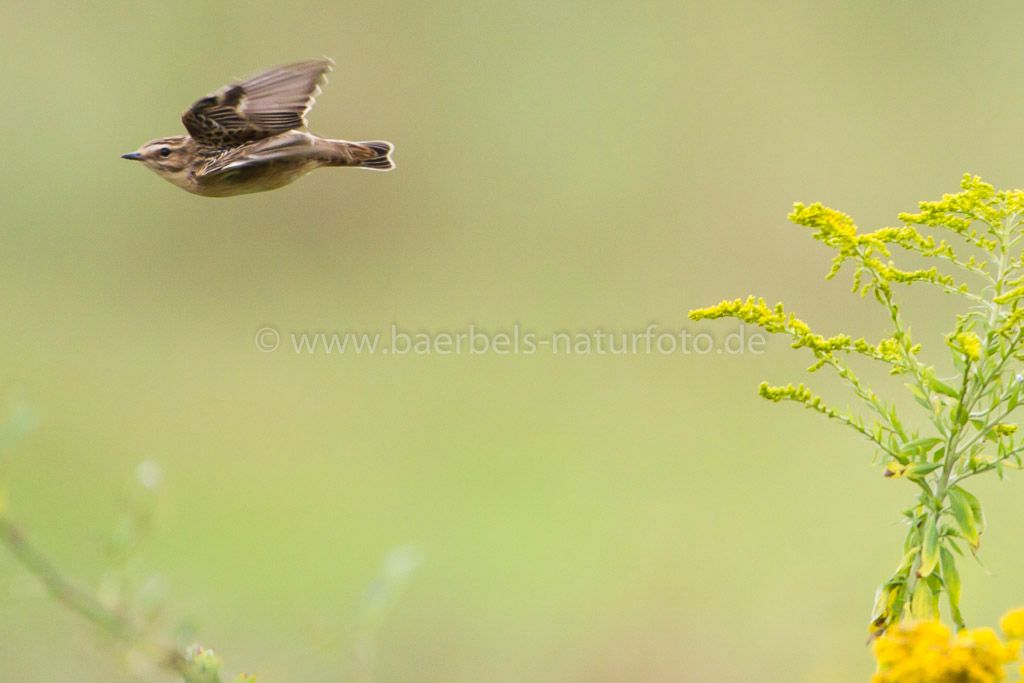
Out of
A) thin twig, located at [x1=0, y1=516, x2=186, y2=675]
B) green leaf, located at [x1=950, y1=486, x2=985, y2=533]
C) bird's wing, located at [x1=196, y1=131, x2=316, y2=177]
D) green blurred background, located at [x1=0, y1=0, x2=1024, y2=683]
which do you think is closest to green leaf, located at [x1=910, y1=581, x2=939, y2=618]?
green leaf, located at [x1=950, y1=486, x2=985, y2=533]

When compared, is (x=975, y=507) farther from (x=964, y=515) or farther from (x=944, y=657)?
(x=944, y=657)

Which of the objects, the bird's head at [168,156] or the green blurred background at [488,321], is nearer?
the bird's head at [168,156]

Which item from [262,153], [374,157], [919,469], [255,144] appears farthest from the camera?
[374,157]

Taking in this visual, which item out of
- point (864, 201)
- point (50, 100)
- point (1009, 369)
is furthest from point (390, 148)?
point (50, 100)

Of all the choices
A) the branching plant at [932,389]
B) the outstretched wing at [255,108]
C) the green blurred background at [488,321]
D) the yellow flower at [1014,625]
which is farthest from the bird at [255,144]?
the green blurred background at [488,321]

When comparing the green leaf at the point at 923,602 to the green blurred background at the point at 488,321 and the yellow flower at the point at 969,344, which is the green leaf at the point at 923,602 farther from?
the green blurred background at the point at 488,321

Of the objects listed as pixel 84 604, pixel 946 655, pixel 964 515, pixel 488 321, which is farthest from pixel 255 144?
pixel 488 321
